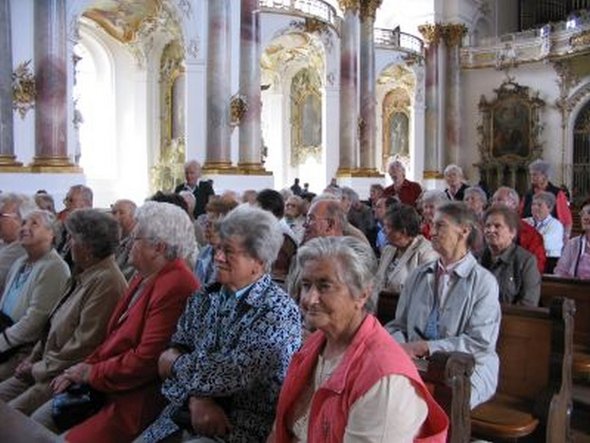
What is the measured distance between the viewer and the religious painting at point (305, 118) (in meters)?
22.5

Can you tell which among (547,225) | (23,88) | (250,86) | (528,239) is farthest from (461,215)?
(250,86)

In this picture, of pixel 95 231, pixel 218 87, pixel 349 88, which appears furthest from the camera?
pixel 349 88

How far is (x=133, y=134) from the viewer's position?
19.5 m

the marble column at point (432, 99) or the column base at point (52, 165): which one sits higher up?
the marble column at point (432, 99)

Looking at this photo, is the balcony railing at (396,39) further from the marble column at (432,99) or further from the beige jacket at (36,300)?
the beige jacket at (36,300)

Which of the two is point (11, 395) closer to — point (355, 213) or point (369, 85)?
point (355, 213)

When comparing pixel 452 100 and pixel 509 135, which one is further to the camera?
pixel 452 100

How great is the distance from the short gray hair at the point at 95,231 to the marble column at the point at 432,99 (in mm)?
20578

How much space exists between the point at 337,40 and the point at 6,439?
18747mm

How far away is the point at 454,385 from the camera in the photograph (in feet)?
7.76

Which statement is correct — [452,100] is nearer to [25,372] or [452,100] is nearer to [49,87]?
[49,87]

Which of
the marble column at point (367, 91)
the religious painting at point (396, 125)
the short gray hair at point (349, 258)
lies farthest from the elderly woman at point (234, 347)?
the religious painting at point (396, 125)

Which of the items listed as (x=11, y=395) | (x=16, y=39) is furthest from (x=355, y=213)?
(x=16, y=39)

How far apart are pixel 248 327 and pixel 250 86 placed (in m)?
12.5
